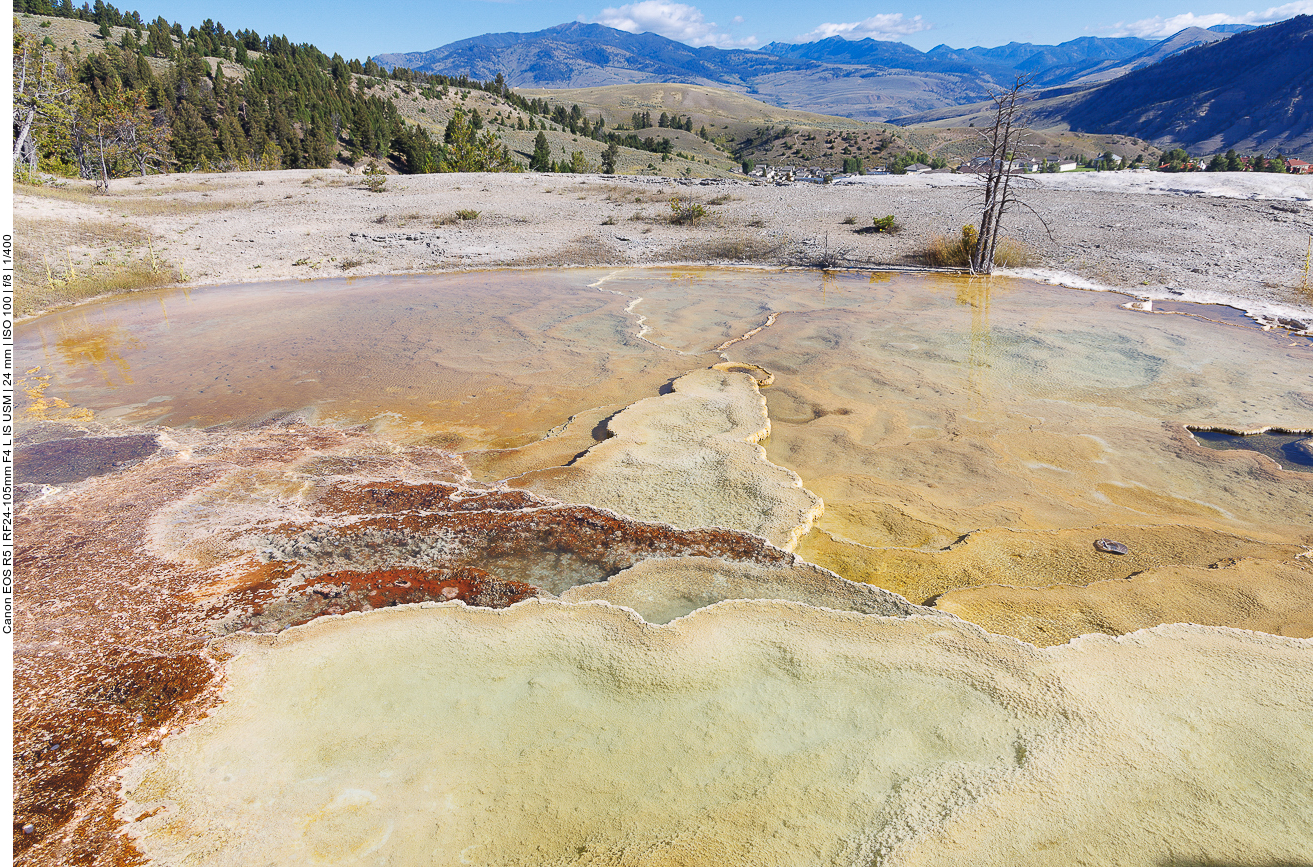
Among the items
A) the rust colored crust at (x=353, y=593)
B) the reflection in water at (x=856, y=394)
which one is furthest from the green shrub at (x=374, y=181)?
the rust colored crust at (x=353, y=593)

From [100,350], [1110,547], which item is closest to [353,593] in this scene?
[1110,547]

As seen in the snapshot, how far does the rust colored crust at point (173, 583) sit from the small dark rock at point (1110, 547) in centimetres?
194

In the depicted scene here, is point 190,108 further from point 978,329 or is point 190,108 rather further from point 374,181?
point 978,329

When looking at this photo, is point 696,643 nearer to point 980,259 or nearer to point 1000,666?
point 1000,666

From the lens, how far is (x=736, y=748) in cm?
270

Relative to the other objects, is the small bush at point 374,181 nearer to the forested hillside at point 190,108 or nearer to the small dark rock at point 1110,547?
the forested hillside at point 190,108

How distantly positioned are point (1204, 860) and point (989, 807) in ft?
2.04

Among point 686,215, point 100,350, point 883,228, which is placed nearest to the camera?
point 100,350

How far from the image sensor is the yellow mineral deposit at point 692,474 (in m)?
4.47

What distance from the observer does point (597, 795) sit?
2.52 m

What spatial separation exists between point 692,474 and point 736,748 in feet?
8.03

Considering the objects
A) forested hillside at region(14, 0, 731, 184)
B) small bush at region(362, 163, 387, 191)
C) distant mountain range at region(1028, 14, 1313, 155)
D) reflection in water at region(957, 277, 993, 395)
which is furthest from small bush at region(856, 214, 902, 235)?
distant mountain range at region(1028, 14, 1313, 155)

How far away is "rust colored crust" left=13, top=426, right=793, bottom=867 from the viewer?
2701 mm

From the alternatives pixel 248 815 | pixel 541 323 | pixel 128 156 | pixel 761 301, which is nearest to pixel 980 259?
pixel 761 301
